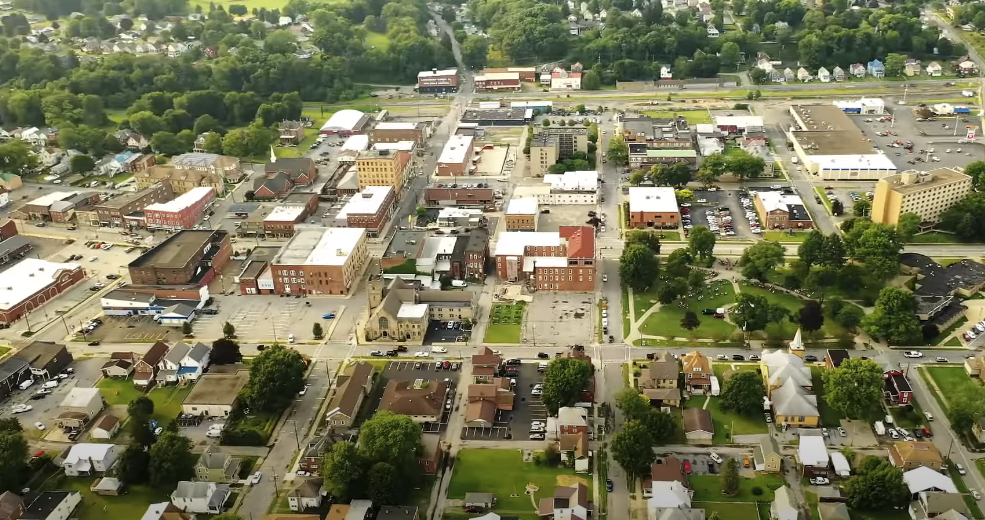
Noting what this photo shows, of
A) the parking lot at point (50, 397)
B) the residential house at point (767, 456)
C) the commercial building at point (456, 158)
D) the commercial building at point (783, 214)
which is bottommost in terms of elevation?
the parking lot at point (50, 397)

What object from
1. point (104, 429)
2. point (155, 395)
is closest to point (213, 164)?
point (155, 395)

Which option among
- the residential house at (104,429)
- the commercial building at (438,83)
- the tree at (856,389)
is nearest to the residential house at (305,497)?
the residential house at (104,429)

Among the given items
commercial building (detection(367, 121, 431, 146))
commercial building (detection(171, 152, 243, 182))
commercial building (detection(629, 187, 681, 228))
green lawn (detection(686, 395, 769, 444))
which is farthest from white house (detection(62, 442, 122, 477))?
commercial building (detection(367, 121, 431, 146))

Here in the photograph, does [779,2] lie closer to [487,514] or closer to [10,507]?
[487,514]

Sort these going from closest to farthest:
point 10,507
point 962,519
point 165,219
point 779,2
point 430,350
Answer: point 962,519
point 10,507
point 430,350
point 165,219
point 779,2

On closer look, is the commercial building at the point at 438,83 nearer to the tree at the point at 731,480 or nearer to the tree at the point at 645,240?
the tree at the point at 645,240

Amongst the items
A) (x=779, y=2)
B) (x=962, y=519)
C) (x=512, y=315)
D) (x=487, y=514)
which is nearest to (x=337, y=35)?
(x=779, y=2)

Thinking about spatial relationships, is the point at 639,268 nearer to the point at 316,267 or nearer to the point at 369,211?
the point at 316,267

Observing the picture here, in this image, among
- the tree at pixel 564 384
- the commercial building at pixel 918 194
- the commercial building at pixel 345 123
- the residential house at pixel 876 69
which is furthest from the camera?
the residential house at pixel 876 69
